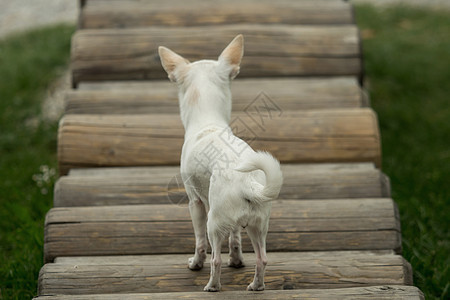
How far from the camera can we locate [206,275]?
3.23 metres

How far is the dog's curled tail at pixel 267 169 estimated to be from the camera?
8.55 ft

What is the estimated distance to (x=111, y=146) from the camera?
14.2 ft

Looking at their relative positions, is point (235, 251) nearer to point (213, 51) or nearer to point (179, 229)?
point (179, 229)

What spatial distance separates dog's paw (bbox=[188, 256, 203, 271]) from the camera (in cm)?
323

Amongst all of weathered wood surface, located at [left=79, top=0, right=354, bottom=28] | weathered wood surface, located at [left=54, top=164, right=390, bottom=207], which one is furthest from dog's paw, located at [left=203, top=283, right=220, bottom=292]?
weathered wood surface, located at [left=79, top=0, right=354, bottom=28]

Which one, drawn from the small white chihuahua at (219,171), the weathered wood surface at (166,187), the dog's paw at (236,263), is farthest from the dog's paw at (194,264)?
the weathered wood surface at (166,187)

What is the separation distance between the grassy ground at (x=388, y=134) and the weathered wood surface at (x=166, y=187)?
463 millimetres

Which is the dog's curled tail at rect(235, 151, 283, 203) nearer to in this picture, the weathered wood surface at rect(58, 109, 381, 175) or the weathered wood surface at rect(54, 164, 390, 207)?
the weathered wood surface at rect(54, 164, 390, 207)

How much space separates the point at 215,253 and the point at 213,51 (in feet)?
8.53

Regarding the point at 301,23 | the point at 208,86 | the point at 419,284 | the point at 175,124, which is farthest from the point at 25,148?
the point at 419,284

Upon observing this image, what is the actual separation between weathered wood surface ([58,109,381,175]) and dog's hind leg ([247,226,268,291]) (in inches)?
57.3

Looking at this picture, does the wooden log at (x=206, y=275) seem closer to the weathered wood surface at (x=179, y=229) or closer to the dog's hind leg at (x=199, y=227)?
the dog's hind leg at (x=199, y=227)

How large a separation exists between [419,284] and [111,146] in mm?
2248

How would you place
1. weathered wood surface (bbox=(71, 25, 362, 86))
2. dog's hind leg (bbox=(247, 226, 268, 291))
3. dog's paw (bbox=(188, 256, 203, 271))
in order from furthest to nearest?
1. weathered wood surface (bbox=(71, 25, 362, 86))
2. dog's paw (bbox=(188, 256, 203, 271))
3. dog's hind leg (bbox=(247, 226, 268, 291))
